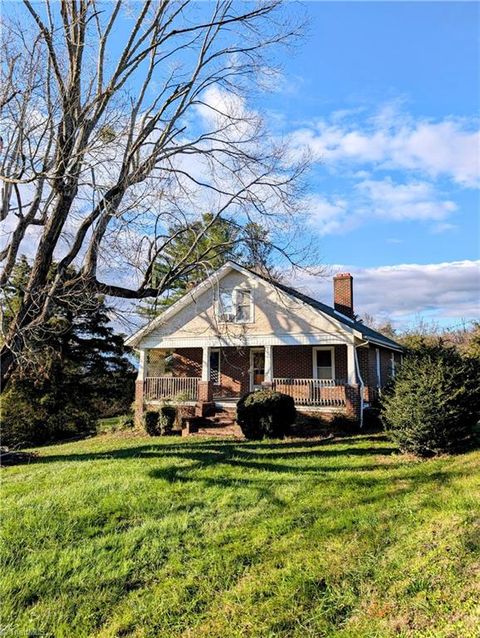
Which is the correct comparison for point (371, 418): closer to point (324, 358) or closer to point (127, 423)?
point (324, 358)

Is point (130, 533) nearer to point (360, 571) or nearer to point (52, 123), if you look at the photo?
point (360, 571)

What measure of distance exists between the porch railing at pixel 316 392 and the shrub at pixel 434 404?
18.8ft

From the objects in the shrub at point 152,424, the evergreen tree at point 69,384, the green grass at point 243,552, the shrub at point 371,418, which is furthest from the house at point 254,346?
the green grass at point 243,552

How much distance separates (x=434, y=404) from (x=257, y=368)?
37.2 feet

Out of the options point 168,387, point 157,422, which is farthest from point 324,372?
point 157,422

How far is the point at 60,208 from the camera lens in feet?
31.9

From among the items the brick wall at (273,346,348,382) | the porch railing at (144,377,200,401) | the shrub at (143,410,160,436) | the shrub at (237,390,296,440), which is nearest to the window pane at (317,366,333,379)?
the brick wall at (273,346,348,382)

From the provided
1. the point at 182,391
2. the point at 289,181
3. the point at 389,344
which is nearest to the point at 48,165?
the point at 289,181

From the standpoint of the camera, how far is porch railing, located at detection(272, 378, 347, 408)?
1580cm

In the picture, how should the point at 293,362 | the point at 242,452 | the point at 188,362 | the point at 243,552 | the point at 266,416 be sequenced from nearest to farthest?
1. the point at 243,552
2. the point at 242,452
3. the point at 266,416
4. the point at 293,362
5. the point at 188,362

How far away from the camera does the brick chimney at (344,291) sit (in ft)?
69.7

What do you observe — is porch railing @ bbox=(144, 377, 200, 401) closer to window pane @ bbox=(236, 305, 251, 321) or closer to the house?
the house

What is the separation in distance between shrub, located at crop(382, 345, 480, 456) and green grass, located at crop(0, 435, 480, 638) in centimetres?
89

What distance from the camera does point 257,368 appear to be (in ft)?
65.2
